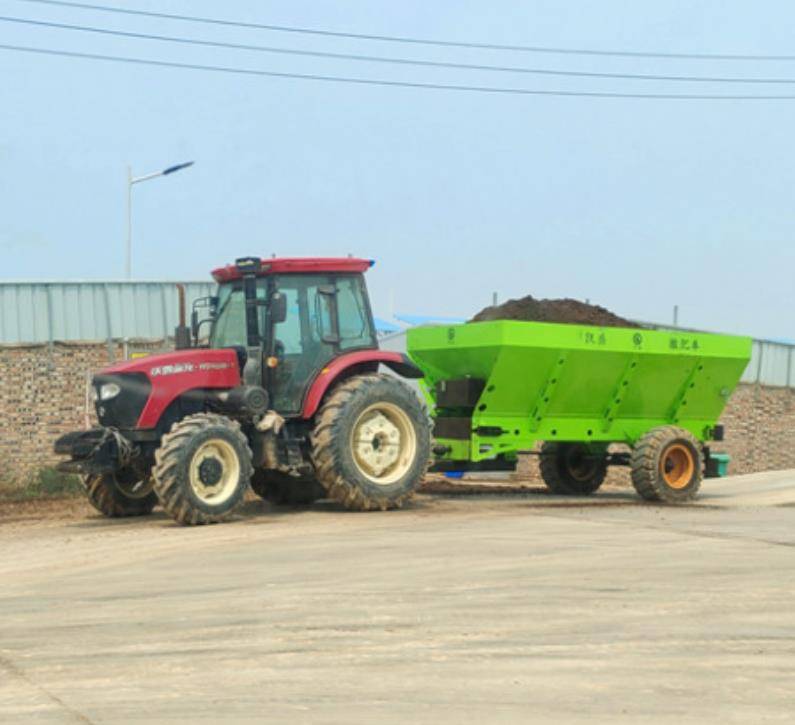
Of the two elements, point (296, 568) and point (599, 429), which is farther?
point (599, 429)

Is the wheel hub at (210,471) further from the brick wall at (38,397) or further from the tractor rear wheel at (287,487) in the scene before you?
the brick wall at (38,397)

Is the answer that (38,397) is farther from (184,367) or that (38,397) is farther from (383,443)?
(383,443)

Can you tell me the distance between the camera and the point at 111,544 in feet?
38.7

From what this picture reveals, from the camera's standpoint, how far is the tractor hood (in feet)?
43.6

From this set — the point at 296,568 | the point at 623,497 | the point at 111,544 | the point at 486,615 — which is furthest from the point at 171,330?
the point at 486,615

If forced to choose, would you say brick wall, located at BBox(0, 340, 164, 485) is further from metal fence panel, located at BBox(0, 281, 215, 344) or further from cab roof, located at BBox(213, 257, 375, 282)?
cab roof, located at BBox(213, 257, 375, 282)

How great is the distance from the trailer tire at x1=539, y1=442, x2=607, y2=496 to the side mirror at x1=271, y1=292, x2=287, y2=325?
5880 mm

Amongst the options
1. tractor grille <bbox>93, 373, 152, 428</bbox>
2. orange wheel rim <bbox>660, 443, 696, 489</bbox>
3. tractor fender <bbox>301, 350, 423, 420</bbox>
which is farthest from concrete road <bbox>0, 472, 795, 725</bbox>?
orange wheel rim <bbox>660, 443, 696, 489</bbox>

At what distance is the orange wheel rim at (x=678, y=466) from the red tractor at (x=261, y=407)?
3.94m

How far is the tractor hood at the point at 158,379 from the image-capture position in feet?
43.6

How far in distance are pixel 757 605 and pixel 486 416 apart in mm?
7737

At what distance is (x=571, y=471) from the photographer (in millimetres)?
18594

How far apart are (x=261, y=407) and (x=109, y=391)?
4.98 ft

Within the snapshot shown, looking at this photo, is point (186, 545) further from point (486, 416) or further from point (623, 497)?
point (623, 497)
